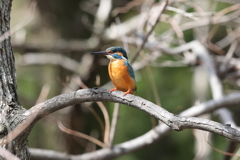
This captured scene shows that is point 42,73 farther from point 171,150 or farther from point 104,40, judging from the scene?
point 171,150

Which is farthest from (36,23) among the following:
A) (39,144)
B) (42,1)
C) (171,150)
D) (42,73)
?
(171,150)

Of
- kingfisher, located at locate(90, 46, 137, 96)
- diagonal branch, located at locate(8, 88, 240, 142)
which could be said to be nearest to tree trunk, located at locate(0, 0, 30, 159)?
diagonal branch, located at locate(8, 88, 240, 142)

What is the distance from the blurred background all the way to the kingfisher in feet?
3.14

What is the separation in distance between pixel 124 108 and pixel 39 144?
79.5 inches

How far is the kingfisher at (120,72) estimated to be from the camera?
2.59m

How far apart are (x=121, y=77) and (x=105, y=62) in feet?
8.72

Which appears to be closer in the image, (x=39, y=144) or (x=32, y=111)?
(x=32, y=111)

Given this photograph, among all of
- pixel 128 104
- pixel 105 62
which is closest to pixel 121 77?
pixel 128 104

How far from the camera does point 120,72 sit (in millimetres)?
2623

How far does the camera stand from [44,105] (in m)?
1.76

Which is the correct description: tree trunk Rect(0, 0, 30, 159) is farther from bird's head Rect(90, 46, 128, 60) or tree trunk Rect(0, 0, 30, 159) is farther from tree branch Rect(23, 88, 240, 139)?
bird's head Rect(90, 46, 128, 60)

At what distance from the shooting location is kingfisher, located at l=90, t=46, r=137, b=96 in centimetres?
259

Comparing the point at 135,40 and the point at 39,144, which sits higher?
the point at 135,40

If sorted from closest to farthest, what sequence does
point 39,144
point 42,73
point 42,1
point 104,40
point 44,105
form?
point 44,105, point 104,40, point 42,1, point 39,144, point 42,73
